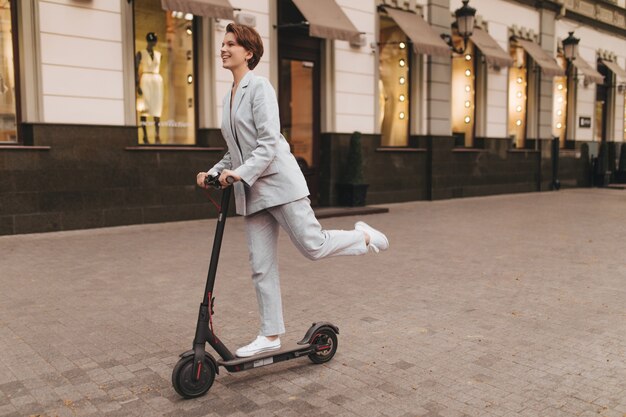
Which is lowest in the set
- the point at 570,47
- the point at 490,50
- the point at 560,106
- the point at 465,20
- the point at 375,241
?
the point at 375,241

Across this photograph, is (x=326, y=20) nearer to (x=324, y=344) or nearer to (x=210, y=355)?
(x=324, y=344)

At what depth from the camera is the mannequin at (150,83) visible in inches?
421

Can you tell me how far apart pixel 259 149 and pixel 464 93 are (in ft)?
47.5

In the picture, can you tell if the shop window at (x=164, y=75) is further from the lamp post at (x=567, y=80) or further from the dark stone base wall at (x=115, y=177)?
the lamp post at (x=567, y=80)

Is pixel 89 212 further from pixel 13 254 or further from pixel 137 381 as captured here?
pixel 137 381

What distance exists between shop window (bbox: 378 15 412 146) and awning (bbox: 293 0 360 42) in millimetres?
2467

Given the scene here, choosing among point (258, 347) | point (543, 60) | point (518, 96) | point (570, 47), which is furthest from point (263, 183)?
point (570, 47)

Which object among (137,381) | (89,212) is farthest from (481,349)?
(89,212)

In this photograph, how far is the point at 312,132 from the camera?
13.4m

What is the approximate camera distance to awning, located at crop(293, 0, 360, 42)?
11.5 metres

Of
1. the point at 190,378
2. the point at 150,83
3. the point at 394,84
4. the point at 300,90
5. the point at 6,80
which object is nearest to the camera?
the point at 190,378

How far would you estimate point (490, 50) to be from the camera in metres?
15.8

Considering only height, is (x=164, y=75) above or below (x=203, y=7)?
below

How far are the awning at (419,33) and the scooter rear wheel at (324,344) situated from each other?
10.7 metres
